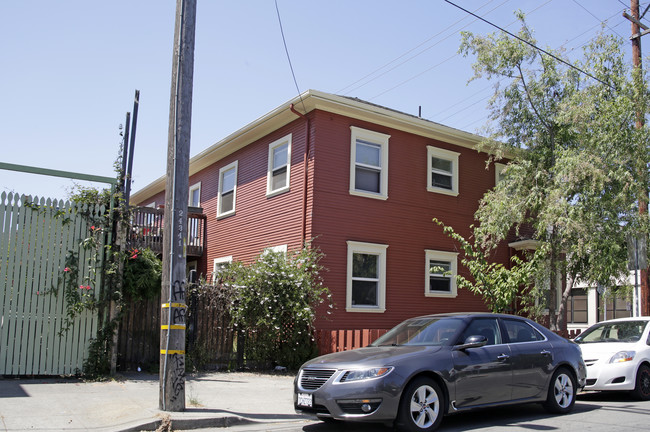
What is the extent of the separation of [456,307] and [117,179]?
422 inches

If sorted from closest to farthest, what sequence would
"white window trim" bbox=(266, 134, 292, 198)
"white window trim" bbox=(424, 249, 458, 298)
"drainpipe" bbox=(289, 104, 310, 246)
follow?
"drainpipe" bbox=(289, 104, 310, 246), "white window trim" bbox=(266, 134, 292, 198), "white window trim" bbox=(424, 249, 458, 298)

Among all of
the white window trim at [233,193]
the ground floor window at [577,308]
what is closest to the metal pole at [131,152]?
the white window trim at [233,193]

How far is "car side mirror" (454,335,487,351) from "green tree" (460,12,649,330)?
7.14 metres

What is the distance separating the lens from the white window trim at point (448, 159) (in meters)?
17.9

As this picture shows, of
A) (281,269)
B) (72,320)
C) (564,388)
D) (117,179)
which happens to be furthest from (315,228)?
(564,388)

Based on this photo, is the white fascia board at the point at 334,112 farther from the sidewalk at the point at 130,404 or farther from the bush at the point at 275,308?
the sidewalk at the point at 130,404

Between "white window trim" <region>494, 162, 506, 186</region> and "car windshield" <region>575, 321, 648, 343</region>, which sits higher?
"white window trim" <region>494, 162, 506, 186</region>

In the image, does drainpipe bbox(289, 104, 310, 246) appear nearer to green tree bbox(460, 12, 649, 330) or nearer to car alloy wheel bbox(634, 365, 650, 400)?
green tree bbox(460, 12, 649, 330)

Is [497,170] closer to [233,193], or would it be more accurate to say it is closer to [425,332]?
[233,193]

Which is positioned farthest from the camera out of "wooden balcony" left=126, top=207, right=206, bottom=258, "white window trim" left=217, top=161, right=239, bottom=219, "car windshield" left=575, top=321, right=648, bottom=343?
"white window trim" left=217, top=161, right=239, bottom=219

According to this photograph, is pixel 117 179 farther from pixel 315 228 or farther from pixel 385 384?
pixel 385 384

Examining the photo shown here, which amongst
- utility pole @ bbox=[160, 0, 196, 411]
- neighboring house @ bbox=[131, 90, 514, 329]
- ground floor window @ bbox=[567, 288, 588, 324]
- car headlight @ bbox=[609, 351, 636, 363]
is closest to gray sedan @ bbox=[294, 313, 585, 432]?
car headlight @ bbox=[609, 351, 636, 363]

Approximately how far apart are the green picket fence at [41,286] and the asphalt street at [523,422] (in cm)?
477

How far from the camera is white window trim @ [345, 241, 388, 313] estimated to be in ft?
51.8
